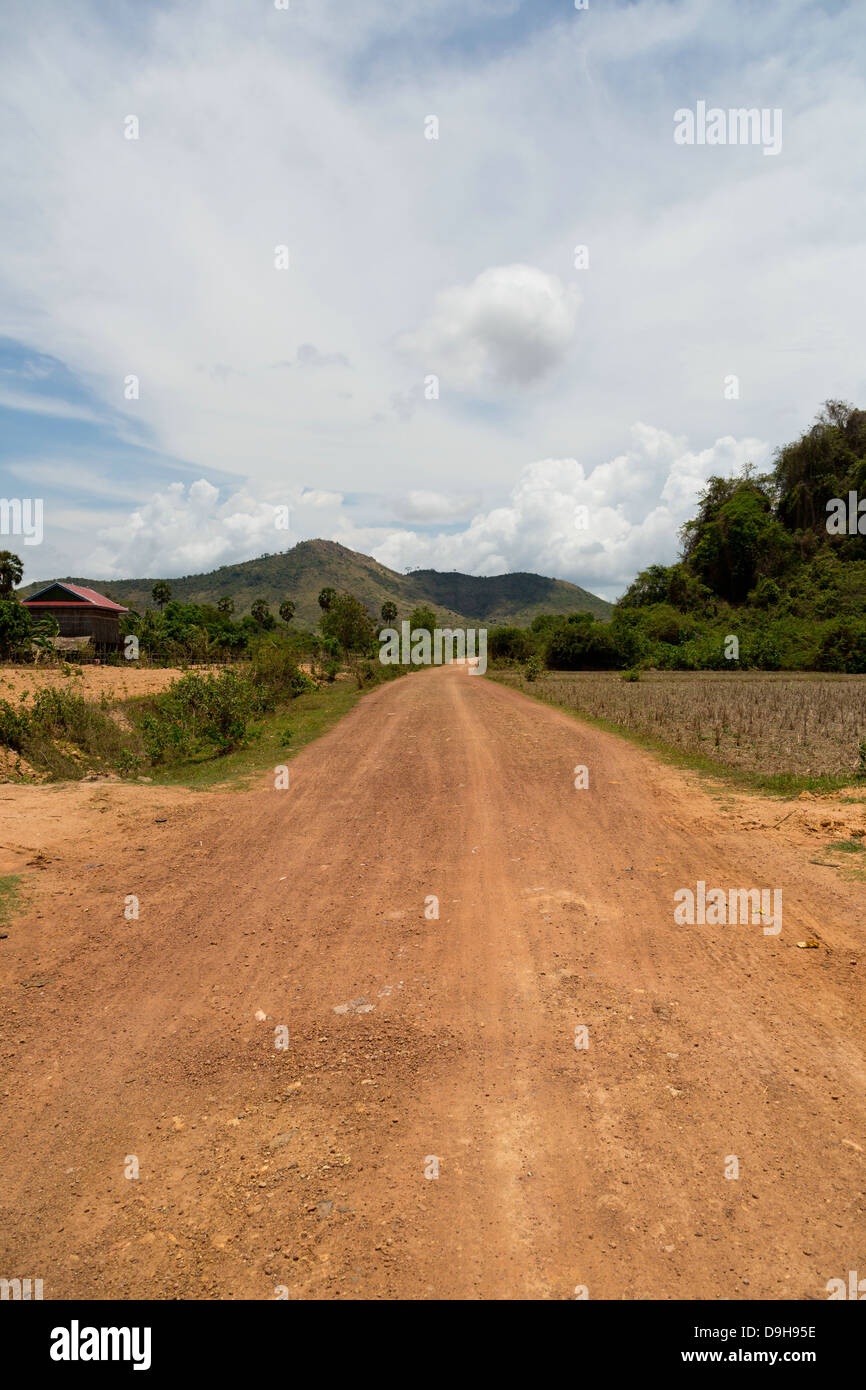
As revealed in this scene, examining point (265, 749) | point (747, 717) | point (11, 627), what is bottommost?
point (265, 749)

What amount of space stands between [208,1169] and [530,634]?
2163 inches

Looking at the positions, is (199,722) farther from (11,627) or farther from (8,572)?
(8,572)

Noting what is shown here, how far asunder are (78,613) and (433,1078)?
54.6 metres

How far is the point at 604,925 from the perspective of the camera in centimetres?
580

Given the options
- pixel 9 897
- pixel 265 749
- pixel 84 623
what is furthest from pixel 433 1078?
pixel 84 623

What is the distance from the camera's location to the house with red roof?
163 feet

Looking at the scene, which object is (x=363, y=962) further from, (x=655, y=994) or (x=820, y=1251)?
(x=820, y=1251)

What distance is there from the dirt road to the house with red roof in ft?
160

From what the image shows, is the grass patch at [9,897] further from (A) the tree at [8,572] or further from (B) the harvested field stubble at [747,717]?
(A) the tree at [8,572]

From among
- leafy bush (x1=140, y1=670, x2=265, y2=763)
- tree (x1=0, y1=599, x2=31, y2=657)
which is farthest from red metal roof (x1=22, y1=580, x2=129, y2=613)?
leafy bush (x1=140, y1=670, x2=265, y2=763)

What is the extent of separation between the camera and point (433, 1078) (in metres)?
3.90
